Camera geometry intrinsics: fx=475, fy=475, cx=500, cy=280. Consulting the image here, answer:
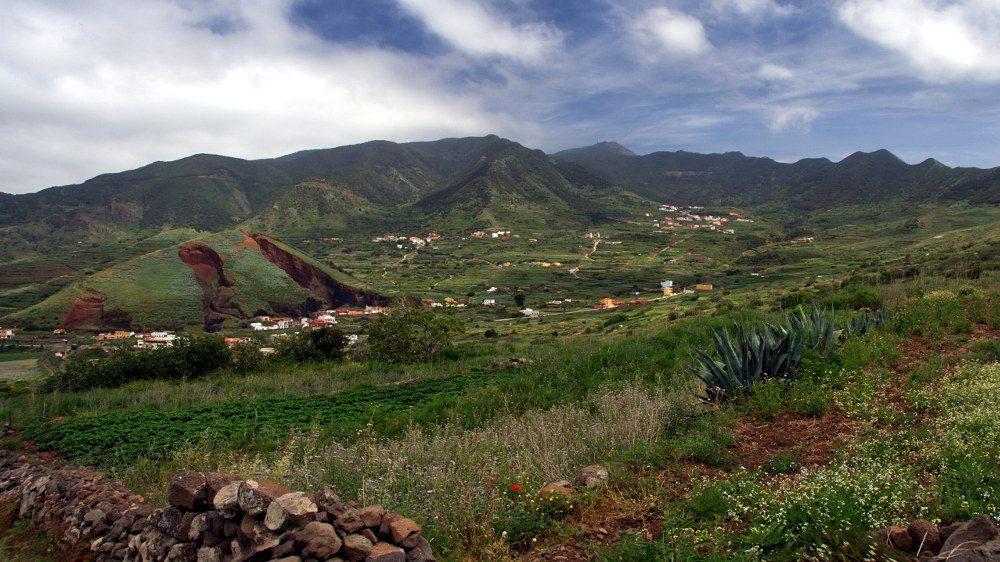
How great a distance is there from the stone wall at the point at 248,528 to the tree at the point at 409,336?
15404 millimetres

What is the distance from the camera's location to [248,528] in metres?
2.92

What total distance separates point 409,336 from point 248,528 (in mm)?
17652

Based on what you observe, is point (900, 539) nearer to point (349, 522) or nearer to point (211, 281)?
point (349, 522)

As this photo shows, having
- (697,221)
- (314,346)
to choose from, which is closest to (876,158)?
(697,221)

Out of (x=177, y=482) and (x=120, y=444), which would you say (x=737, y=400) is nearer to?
(x=177, y=482)

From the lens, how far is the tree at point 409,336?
20.2 meters

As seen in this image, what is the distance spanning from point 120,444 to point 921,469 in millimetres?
11359

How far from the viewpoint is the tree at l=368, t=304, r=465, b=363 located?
66.2 feet

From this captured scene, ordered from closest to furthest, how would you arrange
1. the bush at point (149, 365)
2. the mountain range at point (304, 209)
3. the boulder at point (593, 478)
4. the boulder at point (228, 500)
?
the boulder at point (228, 500) < the boulder at point (593, 478) < the bush at point (149, 365) < the mountain range at point (304, 209)

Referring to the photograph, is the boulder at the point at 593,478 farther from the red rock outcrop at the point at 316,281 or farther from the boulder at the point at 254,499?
the red rock outcrop at the point at 316,281

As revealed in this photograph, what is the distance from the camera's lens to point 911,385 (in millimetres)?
5773

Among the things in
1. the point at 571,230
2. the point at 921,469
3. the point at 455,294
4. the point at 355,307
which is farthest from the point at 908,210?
the point at 921,469

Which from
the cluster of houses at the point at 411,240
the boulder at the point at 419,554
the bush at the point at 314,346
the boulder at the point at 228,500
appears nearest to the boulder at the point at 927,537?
the boulder at the point at 419,554

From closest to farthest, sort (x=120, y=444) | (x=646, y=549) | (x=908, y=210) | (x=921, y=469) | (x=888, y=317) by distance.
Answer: (x=646, y=549)
(x=921, y=469)
(x=120, y=444)
(x=888, y=317)
(x=908, y=210)
